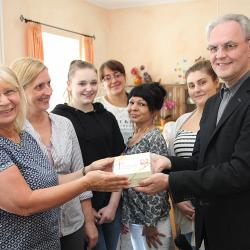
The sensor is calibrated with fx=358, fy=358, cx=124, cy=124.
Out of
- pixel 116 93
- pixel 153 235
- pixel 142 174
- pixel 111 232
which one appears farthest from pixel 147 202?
pixel 116 93

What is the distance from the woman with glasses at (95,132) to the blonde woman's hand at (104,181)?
0.63m

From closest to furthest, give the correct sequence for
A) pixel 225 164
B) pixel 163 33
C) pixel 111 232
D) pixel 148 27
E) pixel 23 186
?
1. pixel 23 186
2. pixel 225 164
3. pixel 111 232
4. pixel 163 33
5. pixel 148 27

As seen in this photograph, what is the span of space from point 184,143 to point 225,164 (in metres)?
0.74

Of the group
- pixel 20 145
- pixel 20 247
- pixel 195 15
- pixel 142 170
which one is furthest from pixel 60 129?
pixel 195 15

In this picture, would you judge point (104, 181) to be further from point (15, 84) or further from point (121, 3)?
point (121, 3)

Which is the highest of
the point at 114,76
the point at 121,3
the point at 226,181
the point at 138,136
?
the point at 121,3

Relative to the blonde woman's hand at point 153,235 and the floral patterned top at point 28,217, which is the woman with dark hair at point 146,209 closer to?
the blonde woman's hand at point 153,235

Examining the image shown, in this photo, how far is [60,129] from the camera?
1.91 m

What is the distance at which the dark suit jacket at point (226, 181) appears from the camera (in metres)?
1.43

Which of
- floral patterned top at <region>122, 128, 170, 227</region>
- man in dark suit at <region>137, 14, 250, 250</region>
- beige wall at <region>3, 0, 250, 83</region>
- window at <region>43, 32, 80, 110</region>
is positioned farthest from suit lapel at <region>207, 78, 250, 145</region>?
beige wall at <region>3, 0, 250, 83</region>

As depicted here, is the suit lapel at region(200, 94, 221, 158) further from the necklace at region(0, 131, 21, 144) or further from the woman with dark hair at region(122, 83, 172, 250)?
the necklace at region(0, 131, 21, 144)

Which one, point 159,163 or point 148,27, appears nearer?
point 159,163

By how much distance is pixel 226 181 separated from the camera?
1.43 m

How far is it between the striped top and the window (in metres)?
3.76
